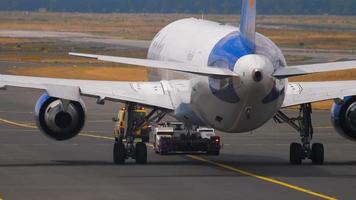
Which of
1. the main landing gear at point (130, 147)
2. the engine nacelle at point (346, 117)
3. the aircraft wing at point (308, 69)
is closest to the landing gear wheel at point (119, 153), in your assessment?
the main landing gear at point (130, 147)

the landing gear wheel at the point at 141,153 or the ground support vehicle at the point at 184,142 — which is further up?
the ground support vehicle at the point at 184,142

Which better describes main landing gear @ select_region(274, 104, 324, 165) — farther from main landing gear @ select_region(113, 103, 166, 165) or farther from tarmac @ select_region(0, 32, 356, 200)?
main landing gear @ select_region(113, 103, 166, 165)

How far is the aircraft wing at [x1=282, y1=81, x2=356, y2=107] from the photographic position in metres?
37.0

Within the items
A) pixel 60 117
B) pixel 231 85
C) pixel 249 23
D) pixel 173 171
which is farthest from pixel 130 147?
pixel 249 23

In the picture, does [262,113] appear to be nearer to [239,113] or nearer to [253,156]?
[239,113]

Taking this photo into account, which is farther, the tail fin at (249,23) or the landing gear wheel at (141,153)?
the landing gear wheel at (141,153)

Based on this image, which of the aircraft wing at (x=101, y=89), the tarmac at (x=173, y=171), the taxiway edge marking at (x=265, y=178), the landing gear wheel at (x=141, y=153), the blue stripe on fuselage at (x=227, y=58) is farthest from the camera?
the landing gear wheel at (x=141, y=153)

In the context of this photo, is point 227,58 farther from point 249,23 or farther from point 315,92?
point 315,92

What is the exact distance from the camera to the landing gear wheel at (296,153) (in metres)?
37.0

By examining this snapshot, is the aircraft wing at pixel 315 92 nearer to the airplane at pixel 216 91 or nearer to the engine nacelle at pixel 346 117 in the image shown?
the airplane at pixel 216 91

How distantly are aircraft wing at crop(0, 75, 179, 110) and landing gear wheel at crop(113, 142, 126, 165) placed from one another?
4.59 ft

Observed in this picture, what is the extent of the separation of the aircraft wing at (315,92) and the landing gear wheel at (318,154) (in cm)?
140

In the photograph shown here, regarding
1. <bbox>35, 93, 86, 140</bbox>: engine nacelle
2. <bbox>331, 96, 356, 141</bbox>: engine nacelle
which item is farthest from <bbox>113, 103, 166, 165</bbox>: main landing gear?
<bbox>331, 96, 356, 141</bbox>: engine nacelle

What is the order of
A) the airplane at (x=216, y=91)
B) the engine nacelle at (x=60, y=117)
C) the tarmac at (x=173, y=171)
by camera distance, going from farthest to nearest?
the engine nacelle at (x=60, y=117) < the airplane at (x=216, y=91) < the tarmac at (x=173, y=171)
